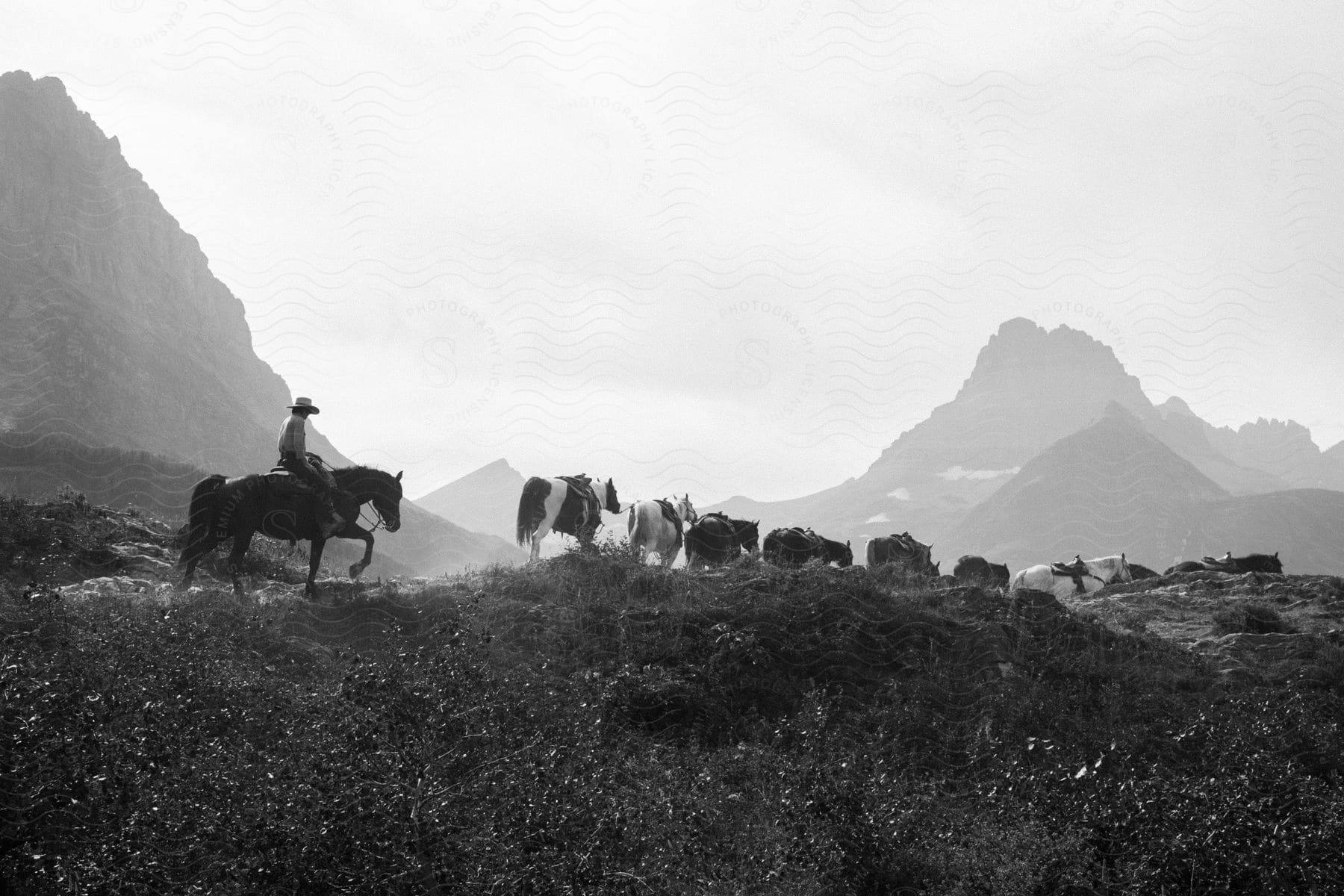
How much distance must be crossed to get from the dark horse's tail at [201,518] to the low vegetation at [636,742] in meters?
0.77

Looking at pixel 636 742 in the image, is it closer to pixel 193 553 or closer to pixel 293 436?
pixel 293 436

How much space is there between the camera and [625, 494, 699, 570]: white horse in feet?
66.7

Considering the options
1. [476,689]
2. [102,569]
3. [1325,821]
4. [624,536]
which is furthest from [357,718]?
[624,536]

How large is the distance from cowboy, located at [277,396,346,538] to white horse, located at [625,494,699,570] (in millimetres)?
6331

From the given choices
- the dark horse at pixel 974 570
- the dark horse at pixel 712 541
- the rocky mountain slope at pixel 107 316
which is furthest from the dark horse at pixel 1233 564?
the rocky mountain slope at pixel 107 316

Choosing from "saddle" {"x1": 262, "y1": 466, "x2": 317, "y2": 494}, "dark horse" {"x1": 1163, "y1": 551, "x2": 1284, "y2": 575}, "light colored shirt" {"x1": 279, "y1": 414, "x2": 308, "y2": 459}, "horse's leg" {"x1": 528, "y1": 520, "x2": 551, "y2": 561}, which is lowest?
"horse's leg" {"x1": 528, "y1": 520, "x2": 551, "y2": 561}

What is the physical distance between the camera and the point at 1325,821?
869 centimetres

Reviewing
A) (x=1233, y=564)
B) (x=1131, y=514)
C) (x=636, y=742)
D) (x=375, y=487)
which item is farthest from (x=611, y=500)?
(x=1131, y=514)

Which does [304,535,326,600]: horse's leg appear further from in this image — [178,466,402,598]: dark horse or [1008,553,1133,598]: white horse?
[1008,553,1133,598]: white horse

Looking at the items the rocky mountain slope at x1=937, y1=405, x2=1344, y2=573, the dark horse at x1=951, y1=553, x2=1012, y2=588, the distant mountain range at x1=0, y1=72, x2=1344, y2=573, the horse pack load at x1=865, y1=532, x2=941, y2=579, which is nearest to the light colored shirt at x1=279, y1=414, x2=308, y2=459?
the horse pack load at x1=865, y1=532, x2=941, y2=579

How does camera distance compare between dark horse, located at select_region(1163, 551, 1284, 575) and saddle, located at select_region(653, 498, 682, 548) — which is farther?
dark horse, located at select_region(1163, 551, 1284, 575)

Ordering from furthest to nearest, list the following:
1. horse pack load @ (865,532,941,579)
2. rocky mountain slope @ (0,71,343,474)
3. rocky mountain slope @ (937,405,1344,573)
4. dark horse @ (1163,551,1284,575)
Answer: rocky mountain slope @ (937,405,1344,573) → rocky mountain slope @ (0,71,343,474) → dark horse @ (1163,551,1284,575) → horse pack load @ (865,532,941,579)

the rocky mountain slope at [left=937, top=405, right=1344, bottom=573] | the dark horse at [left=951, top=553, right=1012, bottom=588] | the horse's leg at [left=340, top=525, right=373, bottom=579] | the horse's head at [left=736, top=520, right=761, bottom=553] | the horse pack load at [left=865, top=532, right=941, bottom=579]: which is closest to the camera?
the horse's leg at [left=340, top=525, right=373, bottom=579]

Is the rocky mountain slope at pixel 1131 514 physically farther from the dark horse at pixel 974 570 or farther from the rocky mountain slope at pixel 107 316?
the rocky mountain slope at pixel 107 316
